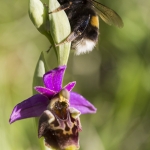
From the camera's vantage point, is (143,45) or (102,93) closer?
(143,45)

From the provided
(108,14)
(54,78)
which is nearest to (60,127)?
(54,78)

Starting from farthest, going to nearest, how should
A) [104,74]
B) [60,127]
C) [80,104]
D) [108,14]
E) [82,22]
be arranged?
[104,74] → [108,14] → [82,22] → [80,104] → [60,127]

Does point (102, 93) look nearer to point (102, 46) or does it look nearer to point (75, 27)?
point (102, 46)

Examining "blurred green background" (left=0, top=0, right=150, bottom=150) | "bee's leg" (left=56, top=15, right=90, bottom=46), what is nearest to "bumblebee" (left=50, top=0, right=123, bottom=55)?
"bee's leg" (left=56, top=15, right=90, bottom=46)

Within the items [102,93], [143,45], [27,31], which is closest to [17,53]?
[27,31]

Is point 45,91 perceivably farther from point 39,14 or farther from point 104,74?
point 104,74

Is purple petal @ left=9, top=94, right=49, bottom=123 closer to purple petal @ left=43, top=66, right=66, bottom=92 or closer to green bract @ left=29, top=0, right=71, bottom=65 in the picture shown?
purple petal @ left=43, top=66, right=66, bottom=92
